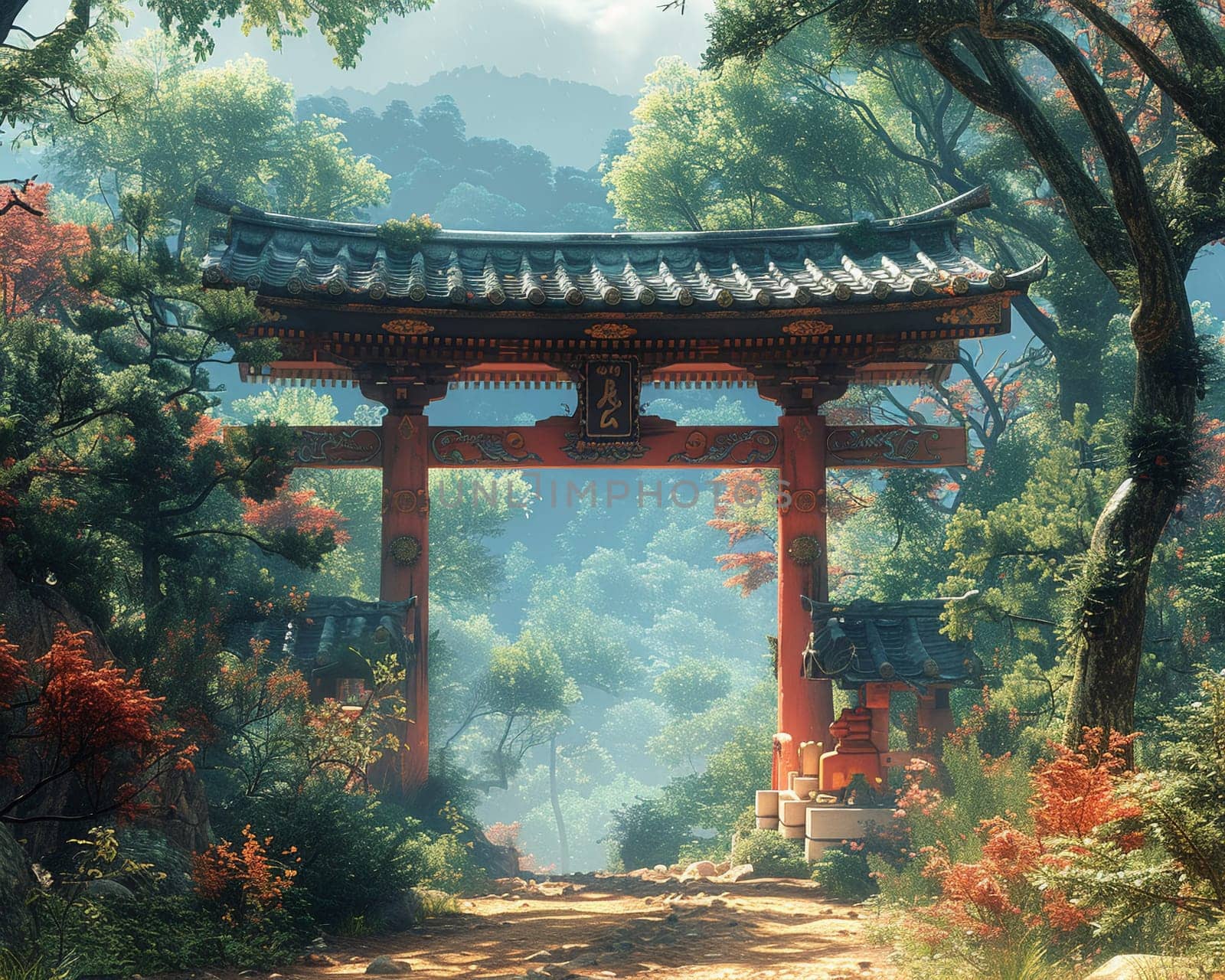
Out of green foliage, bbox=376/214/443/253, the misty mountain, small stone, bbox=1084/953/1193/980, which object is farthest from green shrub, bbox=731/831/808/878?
the misty mountain

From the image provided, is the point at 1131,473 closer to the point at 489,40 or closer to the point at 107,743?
the point at 107,743

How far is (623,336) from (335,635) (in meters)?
4.41

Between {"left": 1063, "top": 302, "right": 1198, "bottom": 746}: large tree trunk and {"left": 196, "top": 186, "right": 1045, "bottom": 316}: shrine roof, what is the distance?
186 inches

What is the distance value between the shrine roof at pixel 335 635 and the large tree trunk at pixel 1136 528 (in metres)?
7.18

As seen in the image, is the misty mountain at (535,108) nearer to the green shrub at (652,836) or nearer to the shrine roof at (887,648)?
the green shrub at (652,836)

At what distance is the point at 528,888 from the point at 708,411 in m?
62.1

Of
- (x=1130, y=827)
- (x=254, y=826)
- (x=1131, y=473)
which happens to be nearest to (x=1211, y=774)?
(x=1130, y=827)

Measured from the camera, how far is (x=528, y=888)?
1343 cm

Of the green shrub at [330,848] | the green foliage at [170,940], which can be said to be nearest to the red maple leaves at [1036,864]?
the green foliage at [170,940]

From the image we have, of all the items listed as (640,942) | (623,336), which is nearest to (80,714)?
(640,942)

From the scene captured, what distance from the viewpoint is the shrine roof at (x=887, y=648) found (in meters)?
12.4

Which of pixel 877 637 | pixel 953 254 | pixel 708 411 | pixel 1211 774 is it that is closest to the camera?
pixel 1211 774

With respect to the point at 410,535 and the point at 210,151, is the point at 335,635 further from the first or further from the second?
the point at 210,151

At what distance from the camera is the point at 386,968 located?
7.26 meters
